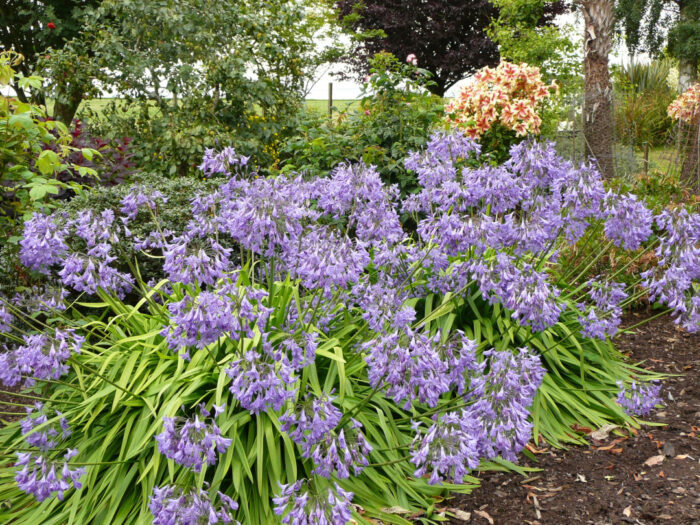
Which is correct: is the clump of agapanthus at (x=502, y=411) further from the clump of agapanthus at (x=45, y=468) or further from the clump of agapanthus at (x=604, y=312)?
the clump of agapanthus at (x=45, y=468)

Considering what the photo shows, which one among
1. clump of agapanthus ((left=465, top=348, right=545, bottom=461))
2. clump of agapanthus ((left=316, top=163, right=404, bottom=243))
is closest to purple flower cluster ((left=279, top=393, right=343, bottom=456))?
clump of agapanthus ((left=465, top=348, right=545, bottom=461))

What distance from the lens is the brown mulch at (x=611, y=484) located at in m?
3.42

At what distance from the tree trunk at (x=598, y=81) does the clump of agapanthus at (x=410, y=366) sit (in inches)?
341

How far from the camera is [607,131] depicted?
10.5 meters

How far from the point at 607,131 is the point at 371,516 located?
8.89 metres

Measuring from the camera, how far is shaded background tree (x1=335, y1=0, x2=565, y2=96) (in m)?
21.2

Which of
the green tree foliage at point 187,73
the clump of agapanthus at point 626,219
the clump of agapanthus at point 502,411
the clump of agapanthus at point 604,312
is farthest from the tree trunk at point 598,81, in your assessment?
the clump of agapanthus at point 502,411

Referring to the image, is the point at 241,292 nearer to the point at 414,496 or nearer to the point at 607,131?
the point at 414,496

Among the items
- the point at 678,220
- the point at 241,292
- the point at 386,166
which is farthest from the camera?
the point at 386,166

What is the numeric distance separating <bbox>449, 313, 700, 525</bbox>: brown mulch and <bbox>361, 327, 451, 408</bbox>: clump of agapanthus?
1.09 meters

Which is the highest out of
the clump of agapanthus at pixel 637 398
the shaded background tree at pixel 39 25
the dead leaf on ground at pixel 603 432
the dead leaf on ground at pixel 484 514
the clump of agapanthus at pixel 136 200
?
the shaded background tree at pixel 39 25

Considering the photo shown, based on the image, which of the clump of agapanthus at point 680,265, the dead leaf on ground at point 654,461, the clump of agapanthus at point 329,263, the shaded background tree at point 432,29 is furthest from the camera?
the shaded background tree at point 432,29

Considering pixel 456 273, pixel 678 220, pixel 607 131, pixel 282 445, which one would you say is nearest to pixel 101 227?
pixel 282 445

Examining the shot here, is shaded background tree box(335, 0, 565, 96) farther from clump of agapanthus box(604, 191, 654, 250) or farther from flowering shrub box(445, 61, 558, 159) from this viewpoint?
clump of agapanthus box(604, 191, 654, 250)
